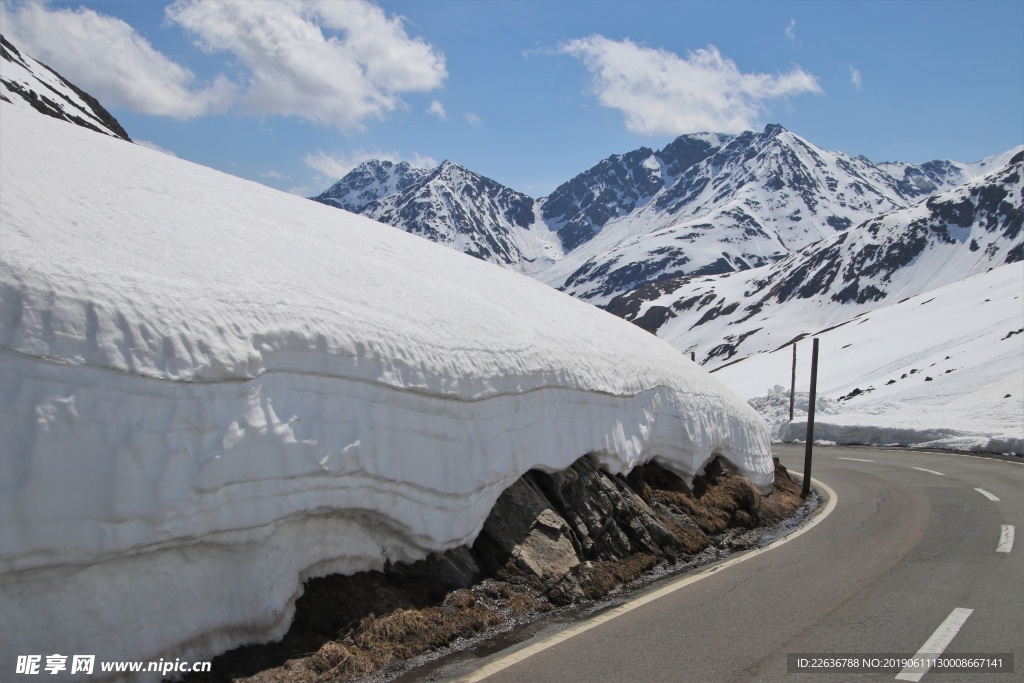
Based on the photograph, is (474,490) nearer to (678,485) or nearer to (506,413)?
(506,413)

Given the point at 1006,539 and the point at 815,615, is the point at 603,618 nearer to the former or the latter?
the point at 815,615

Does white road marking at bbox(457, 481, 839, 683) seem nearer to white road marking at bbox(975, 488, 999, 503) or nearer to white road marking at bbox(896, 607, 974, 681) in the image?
white road marking at bbox(896, 607, 974, 681)

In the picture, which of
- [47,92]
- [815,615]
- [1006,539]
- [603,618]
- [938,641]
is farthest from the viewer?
[47,92]

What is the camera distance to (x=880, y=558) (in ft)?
33.6

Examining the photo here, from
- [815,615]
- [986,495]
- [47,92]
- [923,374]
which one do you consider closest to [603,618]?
[815,615]

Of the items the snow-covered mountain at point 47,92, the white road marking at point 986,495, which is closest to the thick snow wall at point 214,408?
the white road marking at point 986,495

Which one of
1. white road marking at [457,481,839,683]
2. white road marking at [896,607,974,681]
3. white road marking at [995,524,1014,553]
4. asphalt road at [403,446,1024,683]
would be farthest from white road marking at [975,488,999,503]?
white road marking at [896,607,974,681]

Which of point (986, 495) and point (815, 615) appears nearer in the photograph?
point (815, 615)

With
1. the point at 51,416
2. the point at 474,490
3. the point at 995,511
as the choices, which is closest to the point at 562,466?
the point at 474,490

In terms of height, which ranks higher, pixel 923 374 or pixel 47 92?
pixel 47 92

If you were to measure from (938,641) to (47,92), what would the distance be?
100 meters

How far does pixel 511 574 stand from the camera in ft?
25.8

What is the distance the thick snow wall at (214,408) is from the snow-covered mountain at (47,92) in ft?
226

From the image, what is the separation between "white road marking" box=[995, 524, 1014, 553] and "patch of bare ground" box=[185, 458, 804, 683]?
3353 mm
